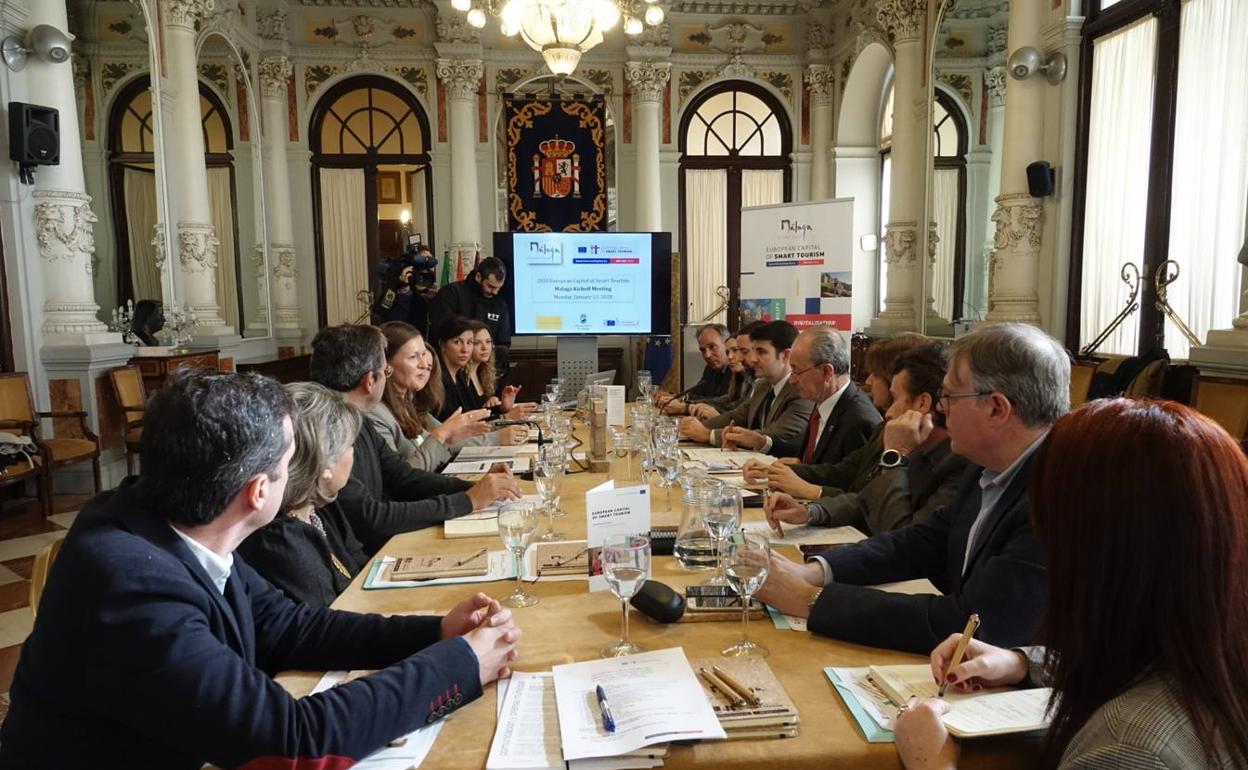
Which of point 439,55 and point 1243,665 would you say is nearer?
point 1243,665

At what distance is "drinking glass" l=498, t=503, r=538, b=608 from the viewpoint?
5.23 ft

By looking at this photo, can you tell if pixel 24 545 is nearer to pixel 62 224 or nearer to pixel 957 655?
pixel 62 224

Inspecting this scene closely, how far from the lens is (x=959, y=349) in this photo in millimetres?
1677

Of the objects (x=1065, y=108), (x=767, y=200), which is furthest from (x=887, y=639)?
(x=767, y=200)

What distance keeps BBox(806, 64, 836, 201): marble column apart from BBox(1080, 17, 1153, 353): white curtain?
403 centimetres

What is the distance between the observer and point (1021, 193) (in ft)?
19.6

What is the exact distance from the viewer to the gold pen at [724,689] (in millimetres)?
1178

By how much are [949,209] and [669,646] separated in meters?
8.96

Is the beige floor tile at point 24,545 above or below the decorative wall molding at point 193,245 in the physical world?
below

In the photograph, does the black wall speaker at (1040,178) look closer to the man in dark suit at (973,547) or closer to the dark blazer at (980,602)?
the man in dark suit at (973,547)

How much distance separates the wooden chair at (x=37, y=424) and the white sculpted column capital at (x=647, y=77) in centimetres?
683

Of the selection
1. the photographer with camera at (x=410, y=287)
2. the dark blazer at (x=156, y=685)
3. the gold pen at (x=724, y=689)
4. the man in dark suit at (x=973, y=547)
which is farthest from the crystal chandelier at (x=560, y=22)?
the gold pen at (x=724, y=689)

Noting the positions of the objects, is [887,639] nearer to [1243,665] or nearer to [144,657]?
[1243,665]

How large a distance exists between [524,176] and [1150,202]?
6356 millimetres
